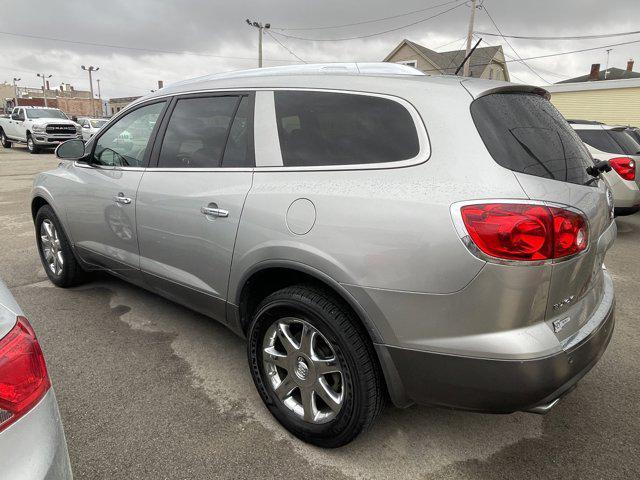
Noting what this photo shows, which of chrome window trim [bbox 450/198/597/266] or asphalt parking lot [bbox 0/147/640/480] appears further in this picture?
asphalt parking lot [bbox 0/147/640/480]

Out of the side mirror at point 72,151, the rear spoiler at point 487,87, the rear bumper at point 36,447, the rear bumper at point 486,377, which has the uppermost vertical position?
the rear spoiler at point 487,87

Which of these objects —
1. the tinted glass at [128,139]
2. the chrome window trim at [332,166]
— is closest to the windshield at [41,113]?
the tinted glass at [128,139]

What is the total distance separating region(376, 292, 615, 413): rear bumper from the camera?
166 cm

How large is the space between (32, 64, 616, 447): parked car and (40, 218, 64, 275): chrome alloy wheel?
183cm

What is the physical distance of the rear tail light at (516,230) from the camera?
5.26ft

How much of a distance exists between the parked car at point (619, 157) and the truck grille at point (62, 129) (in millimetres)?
20045

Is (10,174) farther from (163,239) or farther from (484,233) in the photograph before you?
(484,233)

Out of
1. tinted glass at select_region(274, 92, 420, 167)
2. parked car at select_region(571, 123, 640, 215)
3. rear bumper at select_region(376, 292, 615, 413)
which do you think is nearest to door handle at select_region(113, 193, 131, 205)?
tinted glass at select_region(274, 92, 420, 167)

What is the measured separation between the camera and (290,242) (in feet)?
6.79

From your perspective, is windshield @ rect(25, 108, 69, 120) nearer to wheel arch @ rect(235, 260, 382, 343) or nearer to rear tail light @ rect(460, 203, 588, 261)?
wheel arch @ rect(235, 260, 382, 343)

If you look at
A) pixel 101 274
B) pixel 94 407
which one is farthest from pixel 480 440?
pixel 101 274

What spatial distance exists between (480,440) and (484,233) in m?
1.27

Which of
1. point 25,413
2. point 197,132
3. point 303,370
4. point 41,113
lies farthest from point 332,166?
point 41,113

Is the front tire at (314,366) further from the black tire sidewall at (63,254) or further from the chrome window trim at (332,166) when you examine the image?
the black tire sidewall at (63,254)
